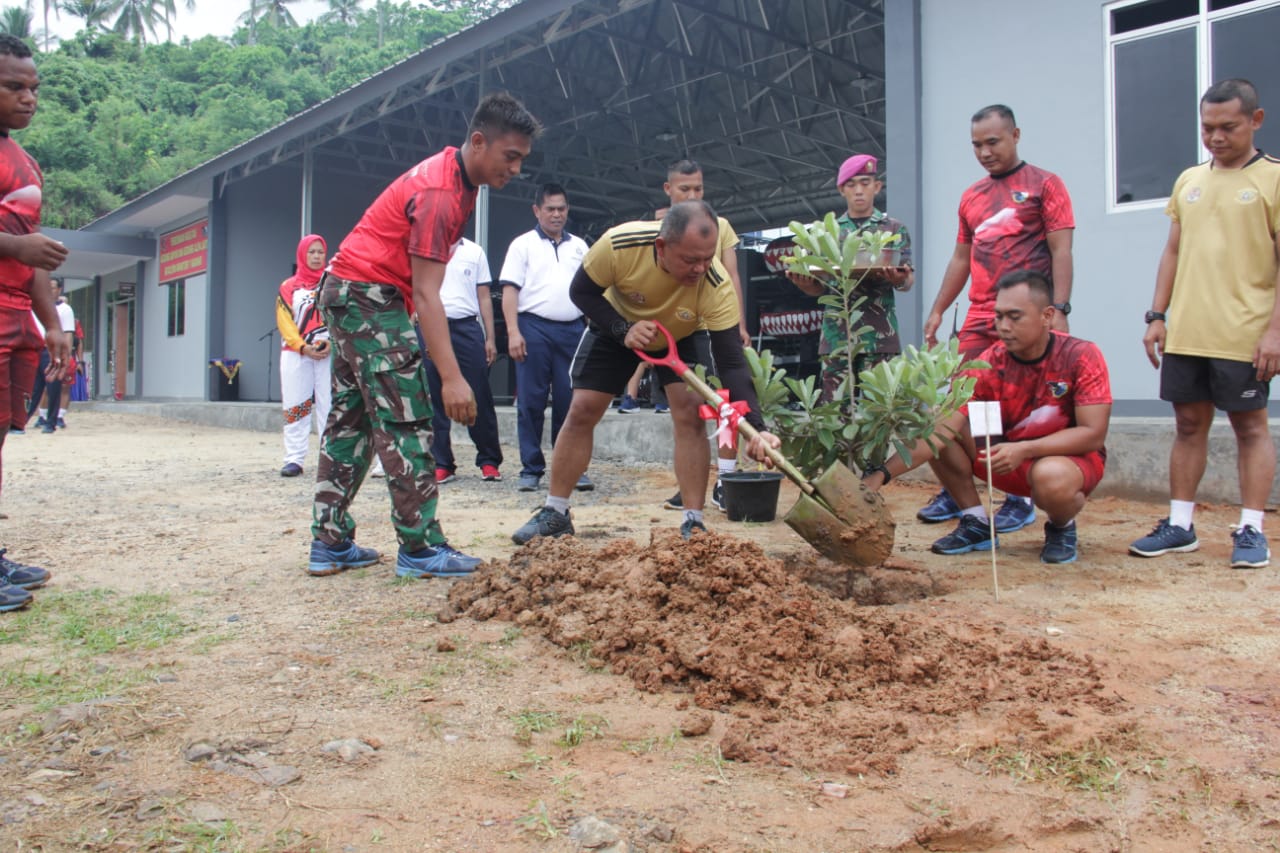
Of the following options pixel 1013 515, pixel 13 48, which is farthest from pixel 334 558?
pixel 1013 515

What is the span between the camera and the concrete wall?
6.03 meters

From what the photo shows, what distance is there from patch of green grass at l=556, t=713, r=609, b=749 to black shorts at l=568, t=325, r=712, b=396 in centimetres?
196

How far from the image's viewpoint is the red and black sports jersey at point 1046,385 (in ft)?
11.6

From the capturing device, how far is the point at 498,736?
6.57ft

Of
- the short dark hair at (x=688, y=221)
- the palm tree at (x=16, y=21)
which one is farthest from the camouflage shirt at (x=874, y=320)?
the palm tree at (x=16, y=21)

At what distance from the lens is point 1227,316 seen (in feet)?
11.4

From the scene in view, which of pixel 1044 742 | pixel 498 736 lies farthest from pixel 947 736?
pixel 498 736

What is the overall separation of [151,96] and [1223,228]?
45.0 meters

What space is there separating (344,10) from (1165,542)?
61979 millimetres

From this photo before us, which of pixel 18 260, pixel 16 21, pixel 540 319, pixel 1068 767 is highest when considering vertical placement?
pixel 16 21

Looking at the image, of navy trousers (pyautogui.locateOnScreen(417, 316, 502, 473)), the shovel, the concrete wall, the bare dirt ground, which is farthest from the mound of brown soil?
the concrete wall

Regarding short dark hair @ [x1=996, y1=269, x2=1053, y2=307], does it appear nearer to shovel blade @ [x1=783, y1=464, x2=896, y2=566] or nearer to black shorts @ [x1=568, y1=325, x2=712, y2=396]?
shovel blade @ [x1=783, y1=464, x2=896, y2=566]

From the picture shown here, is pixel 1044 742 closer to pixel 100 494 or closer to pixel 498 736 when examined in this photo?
pixel 498 736

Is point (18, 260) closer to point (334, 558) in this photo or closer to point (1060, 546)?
point (334, 558)
